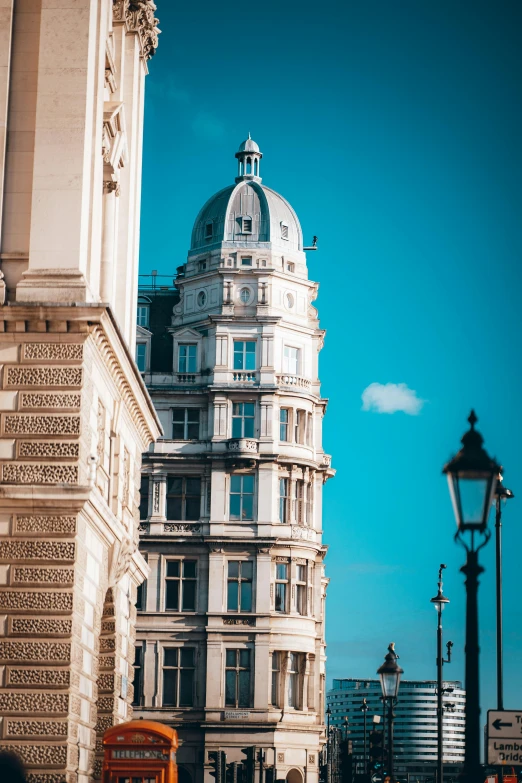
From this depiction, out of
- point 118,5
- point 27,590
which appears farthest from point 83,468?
point 118,5

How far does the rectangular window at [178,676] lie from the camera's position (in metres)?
64.8

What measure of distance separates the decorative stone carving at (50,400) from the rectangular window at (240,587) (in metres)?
37.8

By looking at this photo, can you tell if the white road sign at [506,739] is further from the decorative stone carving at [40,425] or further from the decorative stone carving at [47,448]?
the decorative stone carving at [40,425]

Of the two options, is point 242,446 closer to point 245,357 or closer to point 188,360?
point 245,357

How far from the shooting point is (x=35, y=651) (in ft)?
91.0

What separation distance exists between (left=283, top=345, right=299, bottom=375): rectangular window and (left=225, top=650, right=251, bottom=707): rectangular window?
1325 cm

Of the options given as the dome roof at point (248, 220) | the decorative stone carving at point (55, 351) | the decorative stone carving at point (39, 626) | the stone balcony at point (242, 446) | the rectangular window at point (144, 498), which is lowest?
the decorative stone carving at point (39, 626)

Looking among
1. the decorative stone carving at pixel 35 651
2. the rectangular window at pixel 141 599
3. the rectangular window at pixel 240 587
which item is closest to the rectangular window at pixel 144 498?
the rectangular window at pixel 141 599

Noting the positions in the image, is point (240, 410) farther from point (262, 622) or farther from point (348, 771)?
point (348, 771)

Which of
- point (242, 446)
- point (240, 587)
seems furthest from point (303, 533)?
point (242, 446)

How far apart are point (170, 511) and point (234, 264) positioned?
39.4 feet

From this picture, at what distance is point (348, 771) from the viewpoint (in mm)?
44562

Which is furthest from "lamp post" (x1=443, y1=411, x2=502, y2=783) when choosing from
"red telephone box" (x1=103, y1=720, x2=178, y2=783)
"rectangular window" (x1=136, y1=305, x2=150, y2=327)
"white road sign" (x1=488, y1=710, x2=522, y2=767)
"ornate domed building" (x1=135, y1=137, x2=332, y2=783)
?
"rectangular window" (x1=136, y1=305, x2=150, y2=327)

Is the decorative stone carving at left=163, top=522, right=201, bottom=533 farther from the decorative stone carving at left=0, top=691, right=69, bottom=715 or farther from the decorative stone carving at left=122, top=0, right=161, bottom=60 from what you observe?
the decorative stone carving at left=0, top=691, right=69, bottom=715
